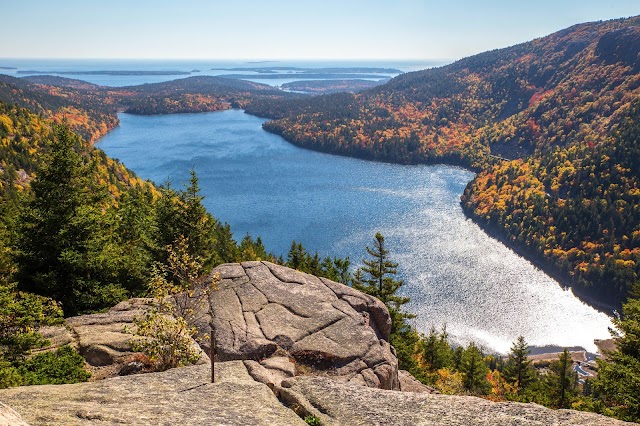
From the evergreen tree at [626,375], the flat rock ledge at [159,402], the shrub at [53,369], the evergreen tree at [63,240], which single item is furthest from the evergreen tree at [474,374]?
the shrub at [53,369]

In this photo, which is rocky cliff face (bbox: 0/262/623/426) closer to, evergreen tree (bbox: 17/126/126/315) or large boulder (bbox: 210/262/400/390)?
large boulder (bbox: 210/262/400/390)

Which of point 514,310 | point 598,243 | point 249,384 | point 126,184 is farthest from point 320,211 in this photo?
point 249,384

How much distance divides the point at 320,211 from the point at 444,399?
141027 millimetres

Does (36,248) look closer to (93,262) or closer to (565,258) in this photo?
(93,262)

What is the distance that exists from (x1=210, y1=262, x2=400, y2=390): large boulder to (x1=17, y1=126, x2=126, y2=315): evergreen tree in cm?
980

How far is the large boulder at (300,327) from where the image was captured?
23203 millimetres

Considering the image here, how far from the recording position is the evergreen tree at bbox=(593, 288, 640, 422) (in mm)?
26875

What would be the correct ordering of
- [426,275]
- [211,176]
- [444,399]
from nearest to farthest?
[444,399], [426,275], [211,176]

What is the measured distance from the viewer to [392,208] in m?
162

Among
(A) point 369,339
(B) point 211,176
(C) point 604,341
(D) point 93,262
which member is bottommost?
(C) point 604,341

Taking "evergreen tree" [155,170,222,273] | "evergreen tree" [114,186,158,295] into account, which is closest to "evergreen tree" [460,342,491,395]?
"evergreen tree" [155,170,222,273]

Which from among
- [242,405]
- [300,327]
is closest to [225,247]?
[300,327]

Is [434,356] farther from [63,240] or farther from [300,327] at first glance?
[63,240]

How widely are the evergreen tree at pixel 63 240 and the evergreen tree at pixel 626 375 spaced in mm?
34545
